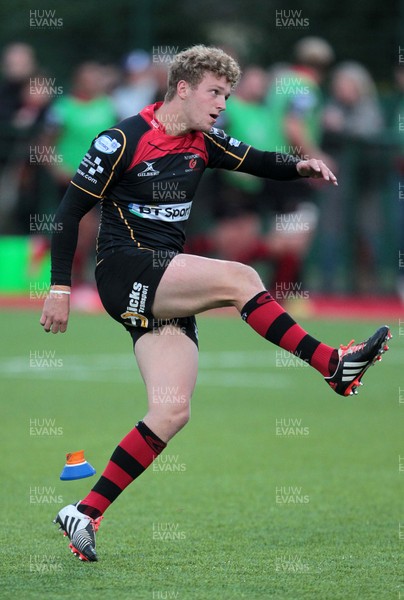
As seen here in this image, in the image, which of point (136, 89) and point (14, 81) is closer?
point (136, 89)

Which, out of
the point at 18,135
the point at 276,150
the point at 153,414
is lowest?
the point at 18,135

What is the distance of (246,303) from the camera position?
5.78 metres

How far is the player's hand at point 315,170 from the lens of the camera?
245 inches

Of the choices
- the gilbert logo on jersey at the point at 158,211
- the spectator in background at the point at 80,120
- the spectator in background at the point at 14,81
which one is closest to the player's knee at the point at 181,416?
the gilbert logo on jersey at the point at 158,211

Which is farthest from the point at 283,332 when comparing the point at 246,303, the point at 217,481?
the point at 217,481

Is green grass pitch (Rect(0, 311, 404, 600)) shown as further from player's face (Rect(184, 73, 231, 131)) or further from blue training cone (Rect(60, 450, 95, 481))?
player's face (Rect(184, 73, 231, 131))

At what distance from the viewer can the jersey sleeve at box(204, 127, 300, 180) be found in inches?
251

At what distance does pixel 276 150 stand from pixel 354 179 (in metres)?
2.85

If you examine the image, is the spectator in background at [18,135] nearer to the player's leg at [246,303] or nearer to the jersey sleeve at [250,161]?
the jersey sleeve at [250,161]

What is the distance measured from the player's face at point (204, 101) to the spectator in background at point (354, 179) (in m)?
12.2

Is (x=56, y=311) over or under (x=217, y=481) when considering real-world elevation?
over

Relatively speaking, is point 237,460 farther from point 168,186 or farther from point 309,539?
point 168,186

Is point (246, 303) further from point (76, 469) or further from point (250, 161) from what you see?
point (76, 469)

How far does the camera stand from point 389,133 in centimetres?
1881
